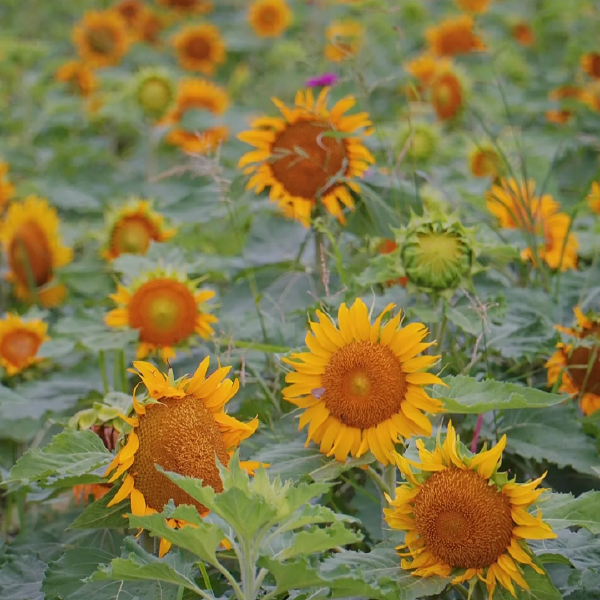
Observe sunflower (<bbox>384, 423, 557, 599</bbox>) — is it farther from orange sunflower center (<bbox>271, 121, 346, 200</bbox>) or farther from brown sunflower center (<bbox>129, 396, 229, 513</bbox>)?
orange sunflower center (<bbox>271, 121, 346, 200</bbox>)

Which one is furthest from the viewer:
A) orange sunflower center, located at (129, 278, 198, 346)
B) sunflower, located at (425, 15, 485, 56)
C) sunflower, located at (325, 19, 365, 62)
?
sunflower, located at (425, 15, 485, 56)

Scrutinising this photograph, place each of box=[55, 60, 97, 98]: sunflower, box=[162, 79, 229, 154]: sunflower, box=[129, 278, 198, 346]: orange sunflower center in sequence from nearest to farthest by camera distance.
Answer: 1. box=[129, 278, 198, 346]: orange sunflower center
2. box=[162, 79, 229, 154]: sunflower
3. box=[55, 60, 97, 98]: sunflower

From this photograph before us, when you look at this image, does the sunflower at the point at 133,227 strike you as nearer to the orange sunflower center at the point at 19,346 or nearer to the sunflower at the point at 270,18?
the orange sunflower center at the point at 19,346

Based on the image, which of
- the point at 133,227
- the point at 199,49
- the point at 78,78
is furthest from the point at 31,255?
the point at 199,49

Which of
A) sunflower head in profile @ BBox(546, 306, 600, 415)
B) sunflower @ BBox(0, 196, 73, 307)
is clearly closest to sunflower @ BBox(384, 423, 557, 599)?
sunflower head in profile @ BBox(546, 306, 600, 415)

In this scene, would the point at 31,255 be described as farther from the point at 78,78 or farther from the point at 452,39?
the point at 452,39

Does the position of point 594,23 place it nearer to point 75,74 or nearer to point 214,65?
point 214,65

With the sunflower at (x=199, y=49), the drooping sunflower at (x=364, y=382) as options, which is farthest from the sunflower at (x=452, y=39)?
the drooping sunflower at (x=364, y=382)

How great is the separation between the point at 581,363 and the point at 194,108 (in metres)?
1.97

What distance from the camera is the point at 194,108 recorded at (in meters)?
3.04

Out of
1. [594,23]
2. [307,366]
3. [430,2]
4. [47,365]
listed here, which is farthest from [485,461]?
[430,2]

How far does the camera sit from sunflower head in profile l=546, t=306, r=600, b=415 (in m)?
1.40

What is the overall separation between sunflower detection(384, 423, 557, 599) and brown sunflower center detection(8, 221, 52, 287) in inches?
54.4

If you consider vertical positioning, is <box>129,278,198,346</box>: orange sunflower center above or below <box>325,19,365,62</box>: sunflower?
above
